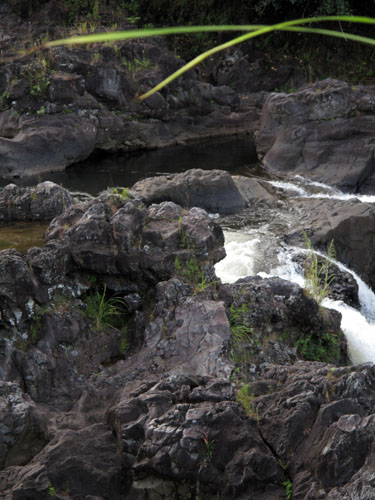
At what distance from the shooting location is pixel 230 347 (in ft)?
16.0

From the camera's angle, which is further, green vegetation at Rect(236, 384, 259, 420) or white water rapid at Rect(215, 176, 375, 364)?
white water rapid at Rect(215, 176, 375, 364)

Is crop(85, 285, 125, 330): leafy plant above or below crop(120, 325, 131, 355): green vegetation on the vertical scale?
above

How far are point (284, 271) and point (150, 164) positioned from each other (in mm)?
7491

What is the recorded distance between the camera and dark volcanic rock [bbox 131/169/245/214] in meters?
10.6

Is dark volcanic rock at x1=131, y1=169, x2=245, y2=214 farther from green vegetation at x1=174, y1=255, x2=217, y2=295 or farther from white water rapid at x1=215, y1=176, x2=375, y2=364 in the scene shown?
green vegetation at x1=174, y1=255, x2=217, y2=295

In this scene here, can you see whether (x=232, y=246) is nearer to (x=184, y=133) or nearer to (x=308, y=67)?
(x=184, y=133)

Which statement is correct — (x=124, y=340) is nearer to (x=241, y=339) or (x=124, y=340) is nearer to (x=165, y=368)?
(x=165, y=368)

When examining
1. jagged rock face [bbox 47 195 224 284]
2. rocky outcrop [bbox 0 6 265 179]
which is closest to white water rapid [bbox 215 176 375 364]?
jagged rock face [bbox 47 195 224 284]

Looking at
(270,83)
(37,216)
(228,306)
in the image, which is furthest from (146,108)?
(228,306)

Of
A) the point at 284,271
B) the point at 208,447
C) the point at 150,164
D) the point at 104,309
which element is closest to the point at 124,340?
the point at 104,309

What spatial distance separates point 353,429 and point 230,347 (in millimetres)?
1724

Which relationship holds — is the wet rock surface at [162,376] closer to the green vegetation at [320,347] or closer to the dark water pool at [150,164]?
the green vegetation at [320,347]

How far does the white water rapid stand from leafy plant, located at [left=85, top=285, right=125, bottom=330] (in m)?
2.51

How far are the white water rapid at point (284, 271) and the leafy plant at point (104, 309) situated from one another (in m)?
2.51
